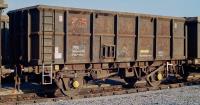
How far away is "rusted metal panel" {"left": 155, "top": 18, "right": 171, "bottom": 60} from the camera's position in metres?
18.6

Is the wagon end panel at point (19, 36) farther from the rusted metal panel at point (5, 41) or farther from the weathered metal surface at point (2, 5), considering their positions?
the weathered metal surface at point (2, 5)

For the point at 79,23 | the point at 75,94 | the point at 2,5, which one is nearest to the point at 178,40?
the point at 79,23

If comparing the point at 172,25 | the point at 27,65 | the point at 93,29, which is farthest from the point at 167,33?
the point at 27,65

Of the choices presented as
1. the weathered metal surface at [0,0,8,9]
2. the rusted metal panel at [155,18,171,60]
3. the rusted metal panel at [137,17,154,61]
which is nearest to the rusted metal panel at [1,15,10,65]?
the weathered metal surface at [0,0,8,9]

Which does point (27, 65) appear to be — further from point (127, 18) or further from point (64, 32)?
point (127, 18)

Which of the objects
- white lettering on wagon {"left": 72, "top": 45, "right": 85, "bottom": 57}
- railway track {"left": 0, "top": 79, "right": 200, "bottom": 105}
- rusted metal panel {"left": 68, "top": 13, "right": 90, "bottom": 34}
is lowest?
railway track {"left": 0, "top": 79, "right": 200, "bottom": 105}

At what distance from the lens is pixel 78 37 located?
15422 millimetres

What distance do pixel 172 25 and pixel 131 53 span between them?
331 centimetres

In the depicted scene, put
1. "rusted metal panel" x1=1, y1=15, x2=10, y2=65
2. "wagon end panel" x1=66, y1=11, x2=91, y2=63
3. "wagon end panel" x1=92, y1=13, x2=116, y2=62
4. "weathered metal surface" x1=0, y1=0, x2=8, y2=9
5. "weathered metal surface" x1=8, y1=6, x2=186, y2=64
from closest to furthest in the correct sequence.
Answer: "weathered metal surface" x1=0, y1=0, x2=8, y2=9 → "weathered metal surface" x1=8, y1=6, x2=186, y2=64 → "wagon end panel" x1=66, y1=11, x2=91, y2=63 → "wagon end panel" x1=92, y1=13, x2=116, y2=62 → "rusted metal panel" x1=1, y1=15, x2=10, y2=65

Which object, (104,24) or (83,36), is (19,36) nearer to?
(83,36)

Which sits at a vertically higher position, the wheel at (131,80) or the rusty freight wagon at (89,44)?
the rusty freight wagon at (89,44)

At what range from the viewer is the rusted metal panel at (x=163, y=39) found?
18609 mm

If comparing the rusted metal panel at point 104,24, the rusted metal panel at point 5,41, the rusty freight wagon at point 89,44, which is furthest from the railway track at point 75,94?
the rusted metal panel at point 104,24

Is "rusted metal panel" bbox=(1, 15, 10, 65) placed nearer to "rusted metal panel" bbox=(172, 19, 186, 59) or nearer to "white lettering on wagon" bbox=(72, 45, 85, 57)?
"white lettering on wagon" bbox=(72, 45, 85, 57)
